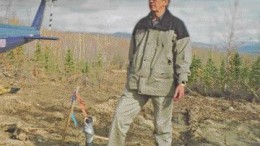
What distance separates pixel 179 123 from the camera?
887 centimetres

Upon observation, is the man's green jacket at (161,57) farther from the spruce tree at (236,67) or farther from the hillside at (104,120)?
the spruce tree at (236,67)

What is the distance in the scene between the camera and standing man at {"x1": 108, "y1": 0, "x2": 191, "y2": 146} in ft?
15.0

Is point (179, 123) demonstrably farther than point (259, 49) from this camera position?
No

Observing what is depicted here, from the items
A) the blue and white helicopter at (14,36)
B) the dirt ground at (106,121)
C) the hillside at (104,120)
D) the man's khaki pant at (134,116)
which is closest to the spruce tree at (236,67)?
the hillside at (104,120)

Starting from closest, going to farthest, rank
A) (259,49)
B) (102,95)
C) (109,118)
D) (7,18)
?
1. (109,118)
2. (102,95)
3. (259,49)
4. (7,18)

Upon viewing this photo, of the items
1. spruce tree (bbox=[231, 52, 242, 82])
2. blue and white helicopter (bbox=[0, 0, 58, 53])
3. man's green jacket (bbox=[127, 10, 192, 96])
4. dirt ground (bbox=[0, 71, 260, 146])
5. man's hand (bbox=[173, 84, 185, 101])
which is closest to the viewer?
man's hand (bbox=[173, 84, 185, 101])

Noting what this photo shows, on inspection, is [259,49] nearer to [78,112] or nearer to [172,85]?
[78,112]

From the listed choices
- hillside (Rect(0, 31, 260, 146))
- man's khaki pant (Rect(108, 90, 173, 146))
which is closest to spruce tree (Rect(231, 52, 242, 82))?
hillside (Rect(0, 31, 260, 146))

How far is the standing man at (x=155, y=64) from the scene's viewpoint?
4586 mm

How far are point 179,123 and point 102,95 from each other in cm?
346

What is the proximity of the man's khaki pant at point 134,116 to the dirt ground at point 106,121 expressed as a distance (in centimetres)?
165

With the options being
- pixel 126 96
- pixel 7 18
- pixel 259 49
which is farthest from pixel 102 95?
pixel 7 18

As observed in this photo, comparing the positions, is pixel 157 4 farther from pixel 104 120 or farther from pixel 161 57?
pixel 104 120

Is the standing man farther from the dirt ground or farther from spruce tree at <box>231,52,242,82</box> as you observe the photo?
spruce tree at <box>231,52,242,82</box>
